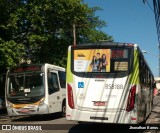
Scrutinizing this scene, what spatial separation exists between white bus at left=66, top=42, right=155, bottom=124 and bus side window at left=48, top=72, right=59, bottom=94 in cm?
654

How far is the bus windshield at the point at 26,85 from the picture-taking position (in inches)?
802

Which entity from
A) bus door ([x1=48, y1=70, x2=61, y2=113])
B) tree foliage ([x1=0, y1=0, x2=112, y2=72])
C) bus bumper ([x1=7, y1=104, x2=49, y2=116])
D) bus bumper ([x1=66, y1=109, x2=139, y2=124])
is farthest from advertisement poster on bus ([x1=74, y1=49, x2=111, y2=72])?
tree foliage ([x1=0, y1=0, x2=112, y2=72])

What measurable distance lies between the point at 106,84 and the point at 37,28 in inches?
710

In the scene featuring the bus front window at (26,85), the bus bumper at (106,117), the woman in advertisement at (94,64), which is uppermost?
the woman in advertisement at (94,64)

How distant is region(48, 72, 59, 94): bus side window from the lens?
68.1 feet

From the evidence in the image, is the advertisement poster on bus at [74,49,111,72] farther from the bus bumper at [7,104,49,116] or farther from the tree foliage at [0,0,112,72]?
the tree foliage at [0,0,112,72]

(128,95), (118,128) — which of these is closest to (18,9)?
(118,128)

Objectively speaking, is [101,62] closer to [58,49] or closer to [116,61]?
[116,61]

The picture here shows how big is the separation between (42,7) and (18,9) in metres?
2.06

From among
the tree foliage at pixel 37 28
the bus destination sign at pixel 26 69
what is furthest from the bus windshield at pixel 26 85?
the tree foliage at pixel 37 28

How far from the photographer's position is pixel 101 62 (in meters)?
14.0

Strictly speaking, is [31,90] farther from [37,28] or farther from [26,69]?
[37,28]

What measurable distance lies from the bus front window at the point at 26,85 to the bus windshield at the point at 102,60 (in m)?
6.33

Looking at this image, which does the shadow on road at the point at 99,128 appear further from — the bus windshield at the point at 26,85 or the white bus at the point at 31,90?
the bus windshield at the point at 26,85
